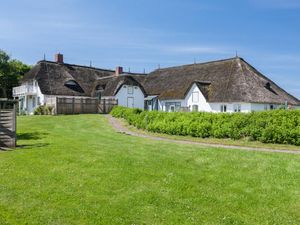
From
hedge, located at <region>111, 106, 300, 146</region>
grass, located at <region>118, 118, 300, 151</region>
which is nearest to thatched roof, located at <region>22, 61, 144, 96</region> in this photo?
hedge, located at <region>111, 106, 300, 146</region>

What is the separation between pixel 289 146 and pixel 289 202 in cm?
1109

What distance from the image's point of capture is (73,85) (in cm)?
5672

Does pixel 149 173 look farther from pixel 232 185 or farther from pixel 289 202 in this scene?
pixel 289 202

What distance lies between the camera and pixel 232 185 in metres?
10.4

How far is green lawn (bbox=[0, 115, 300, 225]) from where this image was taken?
27.4 feet

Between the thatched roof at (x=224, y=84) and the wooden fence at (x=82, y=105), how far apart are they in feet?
28.7

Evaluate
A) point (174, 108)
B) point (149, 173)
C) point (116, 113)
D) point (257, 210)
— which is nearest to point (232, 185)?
point (257, 210)

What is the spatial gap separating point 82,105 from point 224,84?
58.8 feet

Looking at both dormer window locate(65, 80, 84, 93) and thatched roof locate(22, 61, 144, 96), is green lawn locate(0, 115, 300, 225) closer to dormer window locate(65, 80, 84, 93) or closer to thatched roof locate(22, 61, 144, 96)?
thatched roof locate(22, 61, 144, 96)

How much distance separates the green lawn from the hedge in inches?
244

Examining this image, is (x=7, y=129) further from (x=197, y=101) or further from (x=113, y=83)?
(x=113, y=83)

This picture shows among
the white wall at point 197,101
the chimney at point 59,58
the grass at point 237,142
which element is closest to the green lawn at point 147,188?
the grass at point 237,142

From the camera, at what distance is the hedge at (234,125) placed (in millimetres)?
20328

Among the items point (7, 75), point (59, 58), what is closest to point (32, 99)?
point (59, 58)
